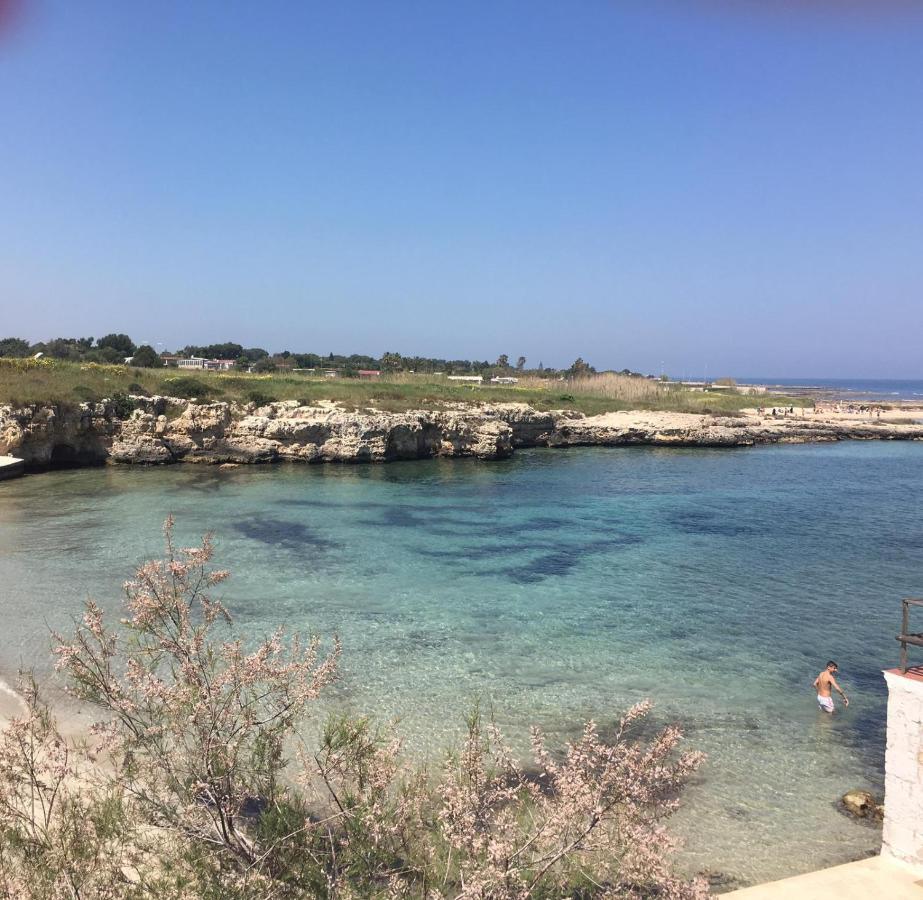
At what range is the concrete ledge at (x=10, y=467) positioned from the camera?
95.7 feet

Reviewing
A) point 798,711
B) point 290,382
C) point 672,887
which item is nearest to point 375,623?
point 798,711

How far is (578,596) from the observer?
15.5 m

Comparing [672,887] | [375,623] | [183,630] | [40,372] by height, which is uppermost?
[40,372]

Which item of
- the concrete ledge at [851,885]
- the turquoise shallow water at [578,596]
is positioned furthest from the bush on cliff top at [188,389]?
the concrete ledge at [851,885]

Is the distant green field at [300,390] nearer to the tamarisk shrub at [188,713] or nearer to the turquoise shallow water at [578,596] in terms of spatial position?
the turquoise shallow water at [578,596]

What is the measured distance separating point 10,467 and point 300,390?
17.7 meters

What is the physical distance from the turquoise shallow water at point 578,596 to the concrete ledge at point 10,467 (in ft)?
3.52

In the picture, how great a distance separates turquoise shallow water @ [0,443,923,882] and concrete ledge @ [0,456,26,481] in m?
1.07

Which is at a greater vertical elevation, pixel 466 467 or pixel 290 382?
pixel 290 382

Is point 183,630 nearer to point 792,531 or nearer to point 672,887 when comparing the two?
point 672,887

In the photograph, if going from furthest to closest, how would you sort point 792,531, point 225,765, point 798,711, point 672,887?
point 792,531
point 798,711
point 225,765
point 672,887

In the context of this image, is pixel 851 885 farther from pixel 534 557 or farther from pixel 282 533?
pixel 282 533

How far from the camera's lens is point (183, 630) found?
5.00m

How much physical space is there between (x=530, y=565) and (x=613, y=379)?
5132cm
